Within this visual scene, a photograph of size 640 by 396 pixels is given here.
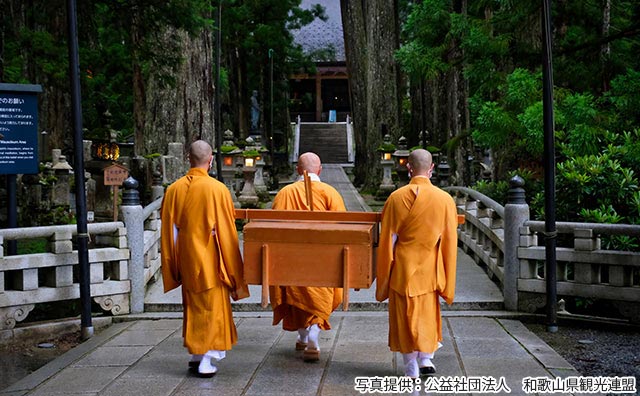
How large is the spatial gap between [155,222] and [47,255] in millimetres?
2521

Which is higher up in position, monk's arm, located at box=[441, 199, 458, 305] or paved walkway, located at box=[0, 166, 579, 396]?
monk's arm, located at box=[441, 199, 458, 305]

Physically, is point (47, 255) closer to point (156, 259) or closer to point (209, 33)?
point (156, 259)

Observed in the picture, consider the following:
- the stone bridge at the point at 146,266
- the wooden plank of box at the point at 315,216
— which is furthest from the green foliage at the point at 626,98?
the wooden plank of box at the point at 315,216

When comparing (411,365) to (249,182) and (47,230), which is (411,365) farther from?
(249,182)

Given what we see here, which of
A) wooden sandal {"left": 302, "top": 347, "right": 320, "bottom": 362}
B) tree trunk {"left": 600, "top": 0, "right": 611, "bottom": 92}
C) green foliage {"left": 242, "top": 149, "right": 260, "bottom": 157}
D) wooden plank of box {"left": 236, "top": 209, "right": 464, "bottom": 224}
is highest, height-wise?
tree trunk {"left": 600, "top": 0, "right": 611, "bottom": 92}

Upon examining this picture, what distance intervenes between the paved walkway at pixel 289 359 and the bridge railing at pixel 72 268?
32cm

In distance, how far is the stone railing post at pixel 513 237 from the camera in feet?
28.8

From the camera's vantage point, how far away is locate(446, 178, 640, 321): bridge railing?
8.17m

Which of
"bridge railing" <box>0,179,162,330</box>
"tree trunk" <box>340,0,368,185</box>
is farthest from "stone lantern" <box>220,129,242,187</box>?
"bridge railing" <box>0,179,162,330</box>

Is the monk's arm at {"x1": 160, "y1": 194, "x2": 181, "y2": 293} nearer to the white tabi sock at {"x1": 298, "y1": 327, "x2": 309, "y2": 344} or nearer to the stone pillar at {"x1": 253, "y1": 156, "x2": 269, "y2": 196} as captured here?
the white tabi sock at {"x1": 298, "y1": 327, "x2": 309, "y2": 344}

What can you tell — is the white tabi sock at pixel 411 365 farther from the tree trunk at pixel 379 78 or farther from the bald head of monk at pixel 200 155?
the tree trunk at pixel 379 78

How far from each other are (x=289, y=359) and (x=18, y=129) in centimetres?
360

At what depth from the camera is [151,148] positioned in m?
19.3

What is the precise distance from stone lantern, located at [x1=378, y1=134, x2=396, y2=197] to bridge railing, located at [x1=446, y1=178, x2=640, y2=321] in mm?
16022
